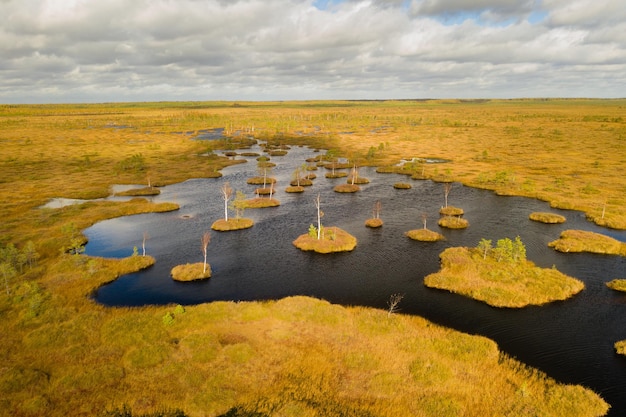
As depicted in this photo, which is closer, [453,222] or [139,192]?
[453,222]

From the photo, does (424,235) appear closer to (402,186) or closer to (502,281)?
(502,281)

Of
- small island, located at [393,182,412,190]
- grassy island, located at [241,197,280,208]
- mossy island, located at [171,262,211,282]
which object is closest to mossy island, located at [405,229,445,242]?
grassy island, located at [241,197,280,208]

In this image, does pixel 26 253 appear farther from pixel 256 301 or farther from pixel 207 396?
pixel 207 396

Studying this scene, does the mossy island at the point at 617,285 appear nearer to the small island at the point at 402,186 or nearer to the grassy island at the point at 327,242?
the grassy island at the point at 327,242

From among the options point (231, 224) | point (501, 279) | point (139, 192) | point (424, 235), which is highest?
point (139, 192)

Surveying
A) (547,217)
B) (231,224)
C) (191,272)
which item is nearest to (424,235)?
(547,217)

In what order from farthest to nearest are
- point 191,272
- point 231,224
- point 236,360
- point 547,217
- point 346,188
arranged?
point 346,188 < point 547,217 < point 231,224 < point 191,272 < point 236,360

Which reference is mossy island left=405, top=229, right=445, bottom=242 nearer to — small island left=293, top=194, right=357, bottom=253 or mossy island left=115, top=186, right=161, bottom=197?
small island left=293, top=194, right=357, bottom=253

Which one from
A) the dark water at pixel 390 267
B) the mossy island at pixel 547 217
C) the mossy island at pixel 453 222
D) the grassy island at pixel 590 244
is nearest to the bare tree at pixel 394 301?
the dark water at pixel 390 267
